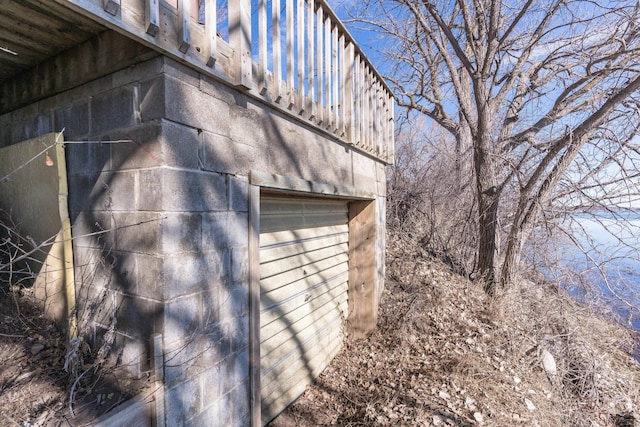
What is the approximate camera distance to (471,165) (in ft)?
21.7

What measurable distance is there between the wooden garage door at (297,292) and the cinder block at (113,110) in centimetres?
119

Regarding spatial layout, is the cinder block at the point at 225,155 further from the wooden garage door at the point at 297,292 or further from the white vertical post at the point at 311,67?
the white vertical post at the point at 311,67

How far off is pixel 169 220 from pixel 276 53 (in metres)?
1.45

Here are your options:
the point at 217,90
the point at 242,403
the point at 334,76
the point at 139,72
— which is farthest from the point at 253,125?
the point at 242,403

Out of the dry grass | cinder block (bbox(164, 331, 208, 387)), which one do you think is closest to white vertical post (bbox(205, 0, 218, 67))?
cinder block (bbox(164, 331, 208, 387))

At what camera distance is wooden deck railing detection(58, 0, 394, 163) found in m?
1.32

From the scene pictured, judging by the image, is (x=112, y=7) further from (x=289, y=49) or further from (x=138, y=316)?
(x=138, y=316)

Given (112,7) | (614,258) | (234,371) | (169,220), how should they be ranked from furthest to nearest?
(614,258) < (234,371) < (169,220) < (112,7)

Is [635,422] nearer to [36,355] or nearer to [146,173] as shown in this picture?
[146,173]

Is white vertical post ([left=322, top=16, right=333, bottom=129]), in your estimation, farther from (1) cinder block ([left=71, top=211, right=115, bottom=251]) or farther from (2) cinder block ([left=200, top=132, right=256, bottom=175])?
(1) cinder block ([left=71, top=211, right=115, bottom=251])

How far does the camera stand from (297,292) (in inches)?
121

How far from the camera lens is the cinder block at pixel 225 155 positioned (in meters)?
1.61

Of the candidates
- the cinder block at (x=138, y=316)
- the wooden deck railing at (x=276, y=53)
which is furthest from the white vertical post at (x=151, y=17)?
the cinder block at (x=138, y=316)

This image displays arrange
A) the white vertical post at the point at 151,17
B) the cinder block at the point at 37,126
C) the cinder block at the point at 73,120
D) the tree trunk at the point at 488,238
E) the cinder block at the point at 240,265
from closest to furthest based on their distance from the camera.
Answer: the white vertical post at the point at 151,17 → the cinder block at the point at 73,120 → the cinder block at the point at 240,265 → the cinder block at the point at 37,126 → the tree trunk at the point at 488,238
